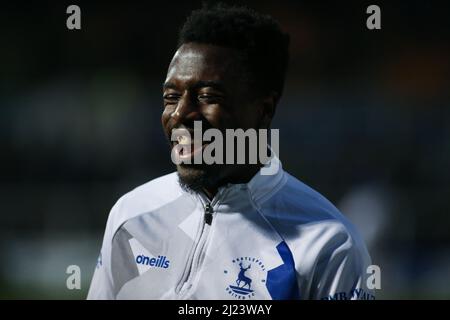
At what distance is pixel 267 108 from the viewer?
3.41 m

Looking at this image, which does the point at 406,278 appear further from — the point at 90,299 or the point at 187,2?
the point at 90,299

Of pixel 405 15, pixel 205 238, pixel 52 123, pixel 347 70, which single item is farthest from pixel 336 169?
pixel 205 238

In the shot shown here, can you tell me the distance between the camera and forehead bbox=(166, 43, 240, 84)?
312 centimetres

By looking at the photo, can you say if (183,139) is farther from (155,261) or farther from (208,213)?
(155,261)

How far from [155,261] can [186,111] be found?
68 cm

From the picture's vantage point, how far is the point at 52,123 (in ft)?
35.3

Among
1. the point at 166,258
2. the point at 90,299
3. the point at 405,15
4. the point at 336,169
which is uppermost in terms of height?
the point at 405,15

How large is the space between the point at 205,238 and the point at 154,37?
865 cm

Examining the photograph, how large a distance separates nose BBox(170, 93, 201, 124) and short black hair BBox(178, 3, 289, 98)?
0.26 meters

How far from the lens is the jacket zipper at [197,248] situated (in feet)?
10.5

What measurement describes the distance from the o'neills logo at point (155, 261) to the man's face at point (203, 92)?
0.37m

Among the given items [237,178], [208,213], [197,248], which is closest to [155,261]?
[197,248]

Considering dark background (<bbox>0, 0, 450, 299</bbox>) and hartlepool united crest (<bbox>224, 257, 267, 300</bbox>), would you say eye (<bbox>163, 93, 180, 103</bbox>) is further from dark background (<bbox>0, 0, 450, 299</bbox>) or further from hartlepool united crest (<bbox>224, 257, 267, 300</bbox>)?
dark background (<bbox>0, 0, 450, 299</bbox>)

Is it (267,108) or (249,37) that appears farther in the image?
(267,108)
